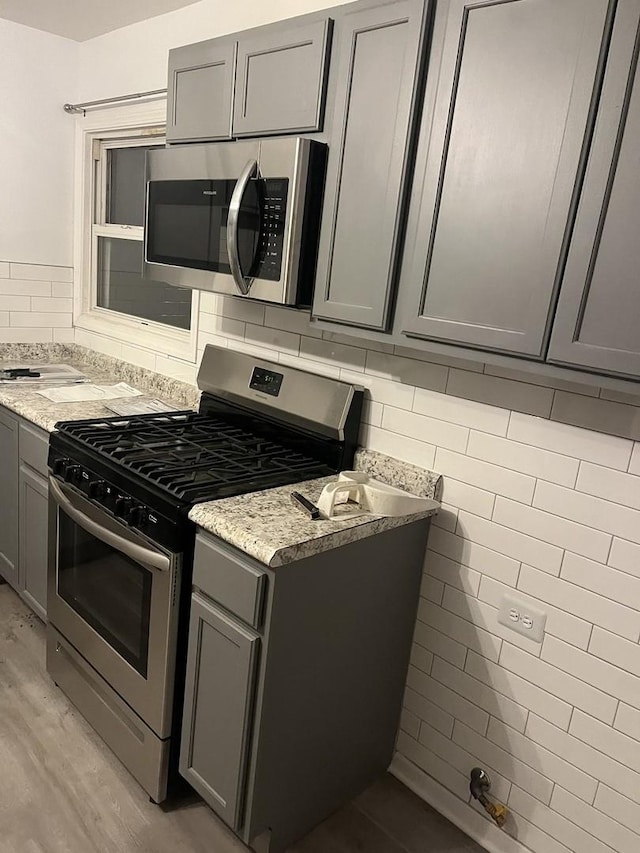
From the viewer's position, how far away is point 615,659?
5.43 feet

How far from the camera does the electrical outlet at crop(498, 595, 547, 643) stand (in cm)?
180

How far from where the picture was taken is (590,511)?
65.4 inches

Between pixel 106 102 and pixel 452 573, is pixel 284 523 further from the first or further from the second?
pixel 106 102

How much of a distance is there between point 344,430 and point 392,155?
0.83 meters

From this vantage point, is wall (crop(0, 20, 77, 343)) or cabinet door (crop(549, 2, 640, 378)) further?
wall (crop(0, 20, 77, 343))

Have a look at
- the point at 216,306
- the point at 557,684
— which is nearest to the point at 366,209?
the point at 216,306

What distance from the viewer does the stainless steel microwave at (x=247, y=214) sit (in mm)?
1819

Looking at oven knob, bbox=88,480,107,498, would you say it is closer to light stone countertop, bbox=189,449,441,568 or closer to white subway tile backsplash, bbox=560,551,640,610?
light stone countertop, bbox=189,449,441,568

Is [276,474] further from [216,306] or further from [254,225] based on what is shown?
[216,306]

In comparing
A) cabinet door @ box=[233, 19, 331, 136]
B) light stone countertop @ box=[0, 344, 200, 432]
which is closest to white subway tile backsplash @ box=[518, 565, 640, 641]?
cabinet door @ box=[233, 19, 331, 136]

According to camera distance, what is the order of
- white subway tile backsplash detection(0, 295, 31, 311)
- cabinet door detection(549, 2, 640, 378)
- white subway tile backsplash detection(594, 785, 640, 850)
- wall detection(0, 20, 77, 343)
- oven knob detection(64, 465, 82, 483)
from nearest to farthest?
cabinet door detection(549, 2, 640, 378) < white subway tile backsplash detection(594, 785, 640, 850) < oven knob detection(64, 465, 82, 483) < wall detection(0, 20, 77, 343) < white subway tile backsplash detection(0, 295, 31, 311)

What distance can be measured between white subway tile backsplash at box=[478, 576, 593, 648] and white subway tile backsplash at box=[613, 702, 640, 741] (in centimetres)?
17

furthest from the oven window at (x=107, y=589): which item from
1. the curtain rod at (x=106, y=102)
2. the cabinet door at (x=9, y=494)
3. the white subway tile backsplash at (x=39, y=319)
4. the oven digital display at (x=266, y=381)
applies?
the curtain rod at (x=106, y=102)

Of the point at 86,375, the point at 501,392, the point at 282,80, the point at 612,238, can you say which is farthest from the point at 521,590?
the point at 86,375
